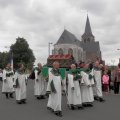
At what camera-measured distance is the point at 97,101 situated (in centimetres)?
1506

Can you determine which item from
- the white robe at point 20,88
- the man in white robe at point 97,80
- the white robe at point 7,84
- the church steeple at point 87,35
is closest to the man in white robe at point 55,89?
the white robe at point 20,88

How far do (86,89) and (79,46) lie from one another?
125 m

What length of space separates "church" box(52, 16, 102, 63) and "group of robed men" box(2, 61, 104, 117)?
340ft

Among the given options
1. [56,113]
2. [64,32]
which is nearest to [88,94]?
[56,113]

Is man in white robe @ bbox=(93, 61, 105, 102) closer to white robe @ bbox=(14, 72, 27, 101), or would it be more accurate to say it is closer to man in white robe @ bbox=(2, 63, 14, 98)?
white robe @ bbox=(14, 72, 27, 101)

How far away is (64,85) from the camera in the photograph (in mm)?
12102

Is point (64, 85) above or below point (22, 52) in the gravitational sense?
below

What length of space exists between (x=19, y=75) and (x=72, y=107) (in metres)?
3.41

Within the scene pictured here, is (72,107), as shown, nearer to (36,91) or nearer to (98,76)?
(98,76)

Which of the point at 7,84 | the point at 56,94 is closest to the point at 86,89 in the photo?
the point at 56,94

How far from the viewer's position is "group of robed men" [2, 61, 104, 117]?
11.5 meters

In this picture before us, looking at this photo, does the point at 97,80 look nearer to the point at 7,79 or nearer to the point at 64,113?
the point at 64,113

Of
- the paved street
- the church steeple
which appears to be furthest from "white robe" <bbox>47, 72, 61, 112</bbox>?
the church steeple

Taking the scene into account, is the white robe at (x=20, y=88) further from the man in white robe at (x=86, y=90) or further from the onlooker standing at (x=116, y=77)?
the onlooker standing at (x=116, y=77)
